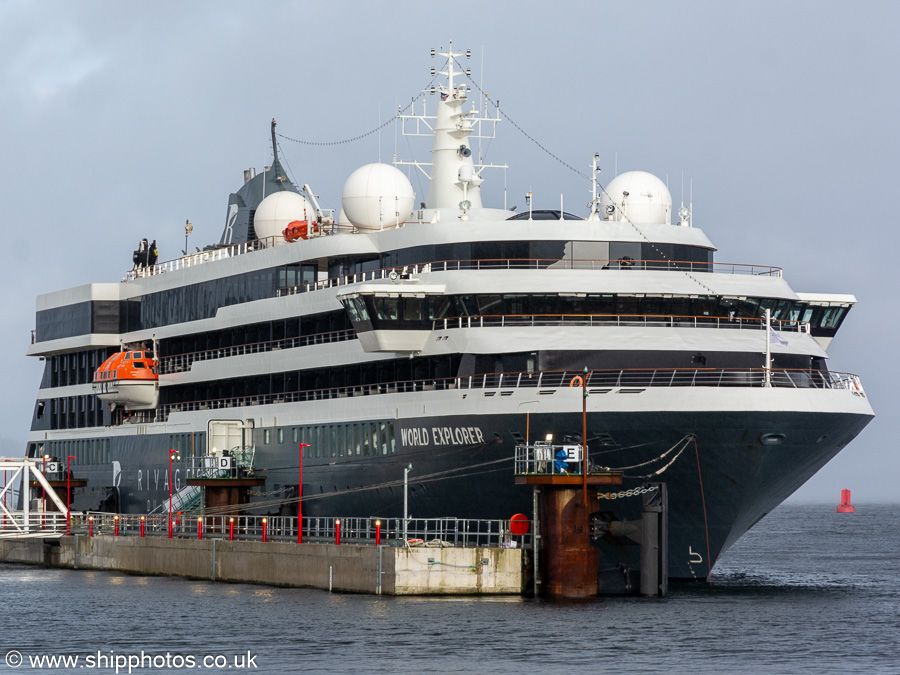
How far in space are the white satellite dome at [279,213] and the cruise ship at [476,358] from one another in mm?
123

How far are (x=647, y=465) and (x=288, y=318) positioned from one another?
61.8 feet

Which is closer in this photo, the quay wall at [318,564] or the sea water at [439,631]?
the sea water at [439,631]

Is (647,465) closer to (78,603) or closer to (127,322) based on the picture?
(78,603)

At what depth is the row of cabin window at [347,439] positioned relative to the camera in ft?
190

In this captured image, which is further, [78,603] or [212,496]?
[212,496]

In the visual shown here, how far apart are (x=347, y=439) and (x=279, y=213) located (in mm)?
14177

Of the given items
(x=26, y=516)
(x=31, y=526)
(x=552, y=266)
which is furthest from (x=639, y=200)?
(x=31, y=526)

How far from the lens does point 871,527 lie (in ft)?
470

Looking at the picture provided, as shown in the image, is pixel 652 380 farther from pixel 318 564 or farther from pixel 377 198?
pixel 377 198

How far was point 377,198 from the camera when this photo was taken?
6338 centimetres

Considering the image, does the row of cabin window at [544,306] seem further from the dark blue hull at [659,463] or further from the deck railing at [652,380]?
the dark blue hull at [659,463]

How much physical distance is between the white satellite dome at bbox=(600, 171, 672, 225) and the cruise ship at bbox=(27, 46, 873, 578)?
10cm

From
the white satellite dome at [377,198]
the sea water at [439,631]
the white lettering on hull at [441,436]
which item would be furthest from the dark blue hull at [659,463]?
the white satellite dome at [377,198]

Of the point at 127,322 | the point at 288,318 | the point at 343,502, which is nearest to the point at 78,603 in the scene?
the point at 343,502
